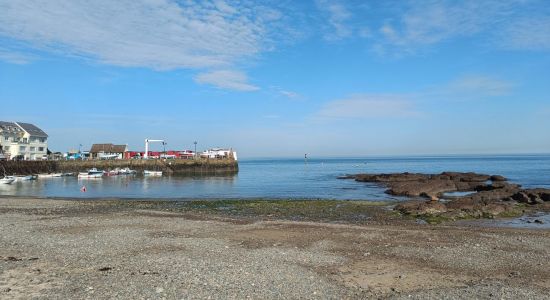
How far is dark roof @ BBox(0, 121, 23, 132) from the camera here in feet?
295

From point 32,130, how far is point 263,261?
10115cm

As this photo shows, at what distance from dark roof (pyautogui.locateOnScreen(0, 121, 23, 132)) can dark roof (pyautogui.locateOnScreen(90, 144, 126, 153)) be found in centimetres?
1675

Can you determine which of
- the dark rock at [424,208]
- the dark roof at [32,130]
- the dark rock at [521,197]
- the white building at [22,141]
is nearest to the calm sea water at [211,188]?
the dark rock at [521,197]

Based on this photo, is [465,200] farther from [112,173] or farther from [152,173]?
[112,173]

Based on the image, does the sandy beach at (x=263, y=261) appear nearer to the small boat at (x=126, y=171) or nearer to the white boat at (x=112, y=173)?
the white boat at (x=112, y=173)

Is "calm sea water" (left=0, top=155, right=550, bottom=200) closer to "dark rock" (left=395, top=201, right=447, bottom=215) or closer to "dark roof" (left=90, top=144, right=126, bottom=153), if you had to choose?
"dark rock" (left=395, top=201, right=447, bottom=215)

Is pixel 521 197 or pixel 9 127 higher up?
pixel 9 127

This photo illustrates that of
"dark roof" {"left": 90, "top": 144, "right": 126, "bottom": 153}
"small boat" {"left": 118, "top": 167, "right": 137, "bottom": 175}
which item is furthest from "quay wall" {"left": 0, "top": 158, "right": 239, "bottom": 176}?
"dark roof" {"left": 90, "top": 144, "right": 126, "bottom": 153}

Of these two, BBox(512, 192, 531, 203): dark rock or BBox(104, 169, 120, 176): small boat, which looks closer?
BBox(512, 192, 531, 203): dark rock

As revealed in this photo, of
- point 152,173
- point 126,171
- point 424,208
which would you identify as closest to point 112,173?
point 126,171

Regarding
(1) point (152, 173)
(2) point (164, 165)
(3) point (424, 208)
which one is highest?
(2) point (164, 165)

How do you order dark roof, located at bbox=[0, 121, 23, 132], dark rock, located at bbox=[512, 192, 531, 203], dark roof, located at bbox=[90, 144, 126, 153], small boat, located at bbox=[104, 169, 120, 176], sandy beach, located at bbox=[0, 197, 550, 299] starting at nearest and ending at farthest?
1. sandy beach, located at bbox=[0, 197, 550, 299]
2. dark rock, located at bbox=[512, 192, 531, 203]
3. small boat, located at bbox=[104, 169, 120, 176]
4. dark roof, located at bbox=[0, 121, 23, 132]
5. dark roof, located at bbox=[90, 144, 126, 153]

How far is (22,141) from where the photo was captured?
307 ft

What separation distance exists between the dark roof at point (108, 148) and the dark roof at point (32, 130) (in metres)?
11.2
